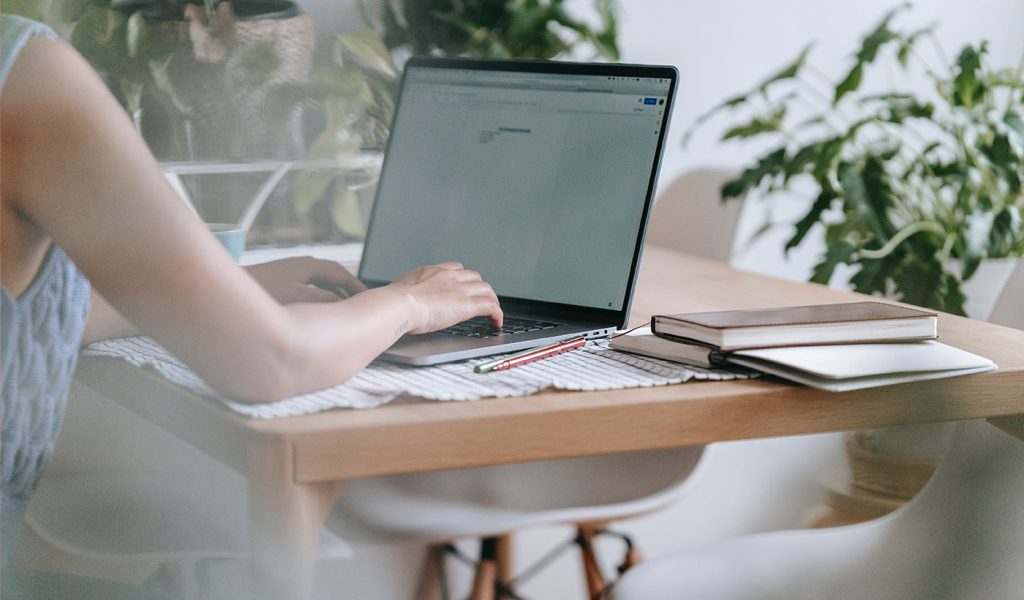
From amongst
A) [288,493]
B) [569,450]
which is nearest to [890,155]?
[569,450]

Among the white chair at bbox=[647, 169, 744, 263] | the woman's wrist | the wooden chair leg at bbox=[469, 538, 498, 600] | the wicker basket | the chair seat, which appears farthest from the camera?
the white chair at bbox=[647, 169, 744, 263]

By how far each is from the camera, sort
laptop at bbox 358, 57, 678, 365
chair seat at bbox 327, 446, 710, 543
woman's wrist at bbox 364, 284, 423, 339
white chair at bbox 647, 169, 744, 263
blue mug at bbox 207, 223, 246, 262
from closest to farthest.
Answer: blue mug at bbox 207, 223, 246, 262, woman's wrist at bbox 364, 284, 423, 339, laptop at bbox 358, 57, 678, 365, chair seat at bbox 327, 446, 710, 543, white chair at bbox 647, 169, 744, 263

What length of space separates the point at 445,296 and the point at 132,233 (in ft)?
0.71

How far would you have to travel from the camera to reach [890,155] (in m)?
1.35

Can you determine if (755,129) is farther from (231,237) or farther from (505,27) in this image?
Answer: (231,237)

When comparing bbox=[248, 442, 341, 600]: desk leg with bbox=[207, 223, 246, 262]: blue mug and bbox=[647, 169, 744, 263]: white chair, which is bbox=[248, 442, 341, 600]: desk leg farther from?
bbox=[647, 169, 744, 263]: white chair

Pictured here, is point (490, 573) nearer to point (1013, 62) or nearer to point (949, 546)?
point (949, 546)

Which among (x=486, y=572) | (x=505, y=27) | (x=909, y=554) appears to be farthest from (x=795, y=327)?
(x=505, y=27)

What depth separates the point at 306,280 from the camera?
645 mm

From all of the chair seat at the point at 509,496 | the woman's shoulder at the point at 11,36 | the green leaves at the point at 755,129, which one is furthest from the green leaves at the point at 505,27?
the woman's shoulder at the point at 11,36

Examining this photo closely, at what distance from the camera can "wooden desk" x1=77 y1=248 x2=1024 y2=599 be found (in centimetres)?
44

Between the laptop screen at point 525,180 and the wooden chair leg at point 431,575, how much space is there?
22.6 inches

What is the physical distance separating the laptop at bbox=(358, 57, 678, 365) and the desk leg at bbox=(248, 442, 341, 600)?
20 centimetres

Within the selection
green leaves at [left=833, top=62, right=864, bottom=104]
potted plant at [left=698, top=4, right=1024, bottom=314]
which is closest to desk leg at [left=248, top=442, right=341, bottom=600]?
potted plant at [left=698, top=4, right=1024, bottom=314]
